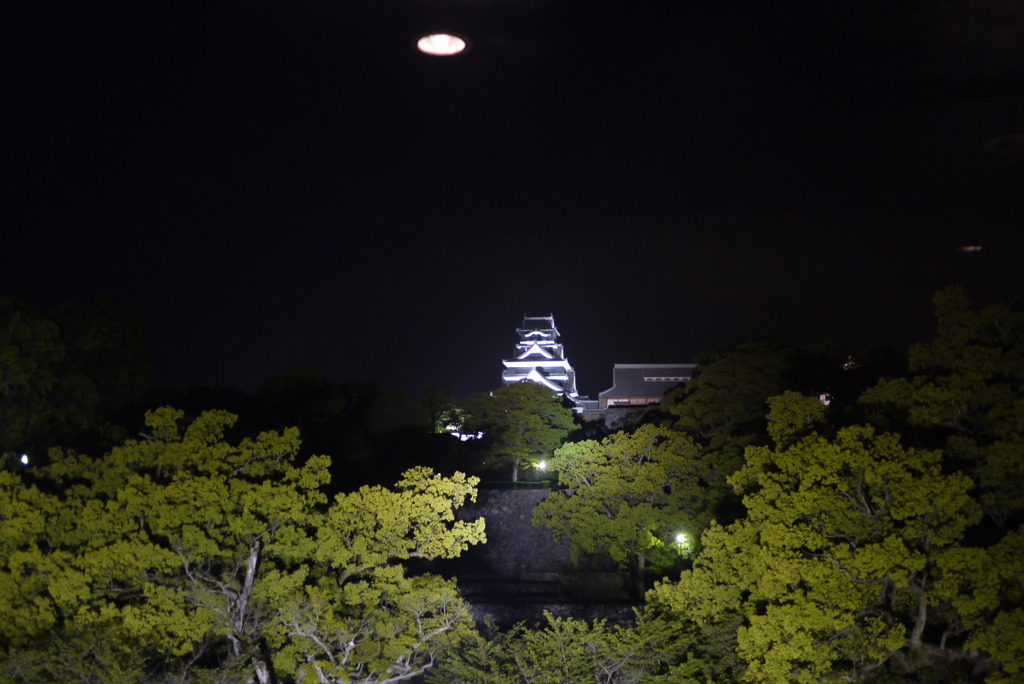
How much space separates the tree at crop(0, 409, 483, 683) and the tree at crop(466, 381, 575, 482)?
9.61 metres

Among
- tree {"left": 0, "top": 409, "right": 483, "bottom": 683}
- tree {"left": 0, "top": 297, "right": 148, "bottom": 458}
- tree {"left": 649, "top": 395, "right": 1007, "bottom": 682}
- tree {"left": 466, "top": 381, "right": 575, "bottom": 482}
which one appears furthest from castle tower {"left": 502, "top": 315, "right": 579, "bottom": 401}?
tree {"left": 649, "top": 395, "right": 1007, "bottom": 682}

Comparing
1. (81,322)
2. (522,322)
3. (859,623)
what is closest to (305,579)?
(859,623)

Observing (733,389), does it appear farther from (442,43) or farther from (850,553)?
(442,43)

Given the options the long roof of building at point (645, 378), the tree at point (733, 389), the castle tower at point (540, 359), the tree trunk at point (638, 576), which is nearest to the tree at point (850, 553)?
the tree trunk at point (638, 576)

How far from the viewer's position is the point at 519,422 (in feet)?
64.8

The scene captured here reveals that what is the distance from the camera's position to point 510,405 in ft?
66.0

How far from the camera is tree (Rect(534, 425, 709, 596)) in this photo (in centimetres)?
1271

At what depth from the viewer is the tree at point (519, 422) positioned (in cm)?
1955

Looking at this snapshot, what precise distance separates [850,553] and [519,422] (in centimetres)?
1215

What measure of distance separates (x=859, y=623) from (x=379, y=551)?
5274 mm

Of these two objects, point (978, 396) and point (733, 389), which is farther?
point (733, 389)

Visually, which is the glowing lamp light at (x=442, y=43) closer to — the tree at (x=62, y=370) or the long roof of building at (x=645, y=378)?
the tree at (x=62, y=370)

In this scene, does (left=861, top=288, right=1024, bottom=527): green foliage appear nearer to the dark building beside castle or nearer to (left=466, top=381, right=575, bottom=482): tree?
(left=466, top=381, right=575, bottom=482): tree

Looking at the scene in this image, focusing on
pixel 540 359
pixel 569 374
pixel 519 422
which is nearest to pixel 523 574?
pixel 519 422
